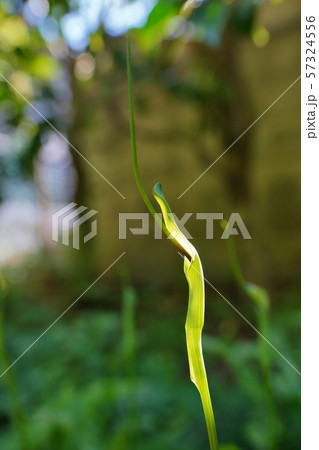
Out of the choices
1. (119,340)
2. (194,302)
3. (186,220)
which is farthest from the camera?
(186,220)

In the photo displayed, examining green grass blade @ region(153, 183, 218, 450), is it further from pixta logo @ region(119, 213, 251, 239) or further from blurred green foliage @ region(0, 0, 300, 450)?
Result: pixta logo @ region(119, 213, 251, 239)

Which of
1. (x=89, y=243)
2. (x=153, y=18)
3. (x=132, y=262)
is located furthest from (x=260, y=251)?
(x=153, y=18)

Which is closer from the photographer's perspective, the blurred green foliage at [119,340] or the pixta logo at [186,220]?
the blurred green foliage at [119,340]

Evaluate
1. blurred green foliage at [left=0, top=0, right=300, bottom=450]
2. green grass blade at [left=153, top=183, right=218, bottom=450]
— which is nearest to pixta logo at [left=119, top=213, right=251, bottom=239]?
blurred green foliage at [left=0, top=0, right=300, bottom=450]

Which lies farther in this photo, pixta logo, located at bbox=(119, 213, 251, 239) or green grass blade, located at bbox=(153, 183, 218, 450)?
pixta logo, located at bbox=(119, 213, 251, 239)

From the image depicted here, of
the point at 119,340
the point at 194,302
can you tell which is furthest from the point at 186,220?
the point at 194,302

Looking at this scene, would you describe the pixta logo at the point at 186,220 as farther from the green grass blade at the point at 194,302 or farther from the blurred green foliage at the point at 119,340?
the green grass blade at the point at 194,302

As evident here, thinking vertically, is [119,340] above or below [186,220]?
A: below

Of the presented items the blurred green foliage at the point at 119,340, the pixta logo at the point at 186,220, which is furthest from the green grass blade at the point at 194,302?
the pixta logo at the point at 186,220

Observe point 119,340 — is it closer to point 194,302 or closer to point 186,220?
point 186,220
